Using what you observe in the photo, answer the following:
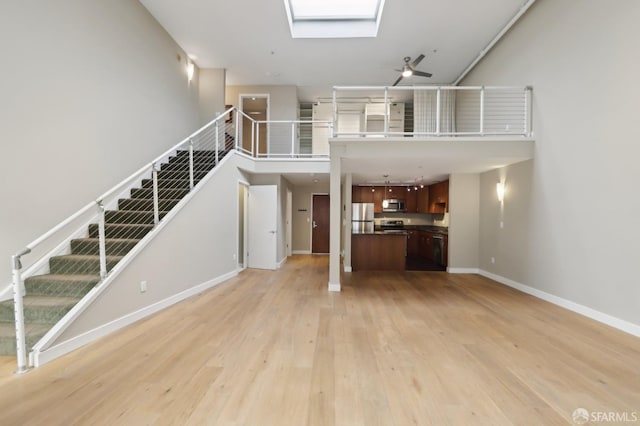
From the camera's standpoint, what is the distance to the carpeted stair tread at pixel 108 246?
3703 millimetres

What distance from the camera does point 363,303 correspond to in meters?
4.30

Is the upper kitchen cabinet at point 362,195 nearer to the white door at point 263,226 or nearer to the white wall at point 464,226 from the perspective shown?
the white wall at point 464,226

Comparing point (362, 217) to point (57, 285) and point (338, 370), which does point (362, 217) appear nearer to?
point (338, 370)

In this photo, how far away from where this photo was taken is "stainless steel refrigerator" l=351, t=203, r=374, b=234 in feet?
28.8

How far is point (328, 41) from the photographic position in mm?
6230

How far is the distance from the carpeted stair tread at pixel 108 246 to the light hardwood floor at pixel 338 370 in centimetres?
99

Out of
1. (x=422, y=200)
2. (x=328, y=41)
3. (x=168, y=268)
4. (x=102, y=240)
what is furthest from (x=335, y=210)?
(x=422, y=200)

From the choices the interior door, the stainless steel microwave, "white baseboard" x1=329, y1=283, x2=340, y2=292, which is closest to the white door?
the interior door

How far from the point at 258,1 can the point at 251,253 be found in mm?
5225

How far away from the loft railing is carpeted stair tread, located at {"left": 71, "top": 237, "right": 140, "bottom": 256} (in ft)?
11.6

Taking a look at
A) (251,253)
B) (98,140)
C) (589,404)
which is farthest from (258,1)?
(589,404)

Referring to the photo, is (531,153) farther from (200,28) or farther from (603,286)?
(200,28)

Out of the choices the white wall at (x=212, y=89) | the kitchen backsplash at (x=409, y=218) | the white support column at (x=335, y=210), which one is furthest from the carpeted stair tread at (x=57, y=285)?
the kitchen backsplash at (x=409, y=218)

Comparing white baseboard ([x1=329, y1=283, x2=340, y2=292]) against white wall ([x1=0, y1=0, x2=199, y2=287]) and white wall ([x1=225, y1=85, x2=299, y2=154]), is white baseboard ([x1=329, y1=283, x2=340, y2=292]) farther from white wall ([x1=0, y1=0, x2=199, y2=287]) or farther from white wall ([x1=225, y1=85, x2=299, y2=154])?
white wall ([x1=225, y1=85, x2=299, y2=154])
